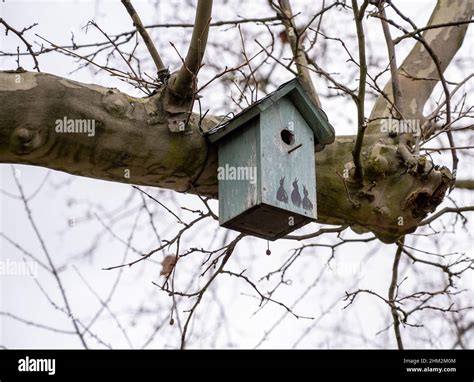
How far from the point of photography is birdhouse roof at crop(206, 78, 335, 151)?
2980mm

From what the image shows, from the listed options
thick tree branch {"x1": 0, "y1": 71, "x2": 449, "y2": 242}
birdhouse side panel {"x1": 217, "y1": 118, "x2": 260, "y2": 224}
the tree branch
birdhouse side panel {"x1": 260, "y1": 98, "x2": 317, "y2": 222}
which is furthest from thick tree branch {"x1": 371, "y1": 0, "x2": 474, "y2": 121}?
the tree branch

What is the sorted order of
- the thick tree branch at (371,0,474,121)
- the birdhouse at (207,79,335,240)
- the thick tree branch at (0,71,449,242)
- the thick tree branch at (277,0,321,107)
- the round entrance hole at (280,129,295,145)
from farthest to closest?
the thick tree branch at (371,0,474,121) → the thick tree branch at (277,0,321,107) → the round entrance hole at (280,129,295,145) → the birdhouse at (207,79,335,240) → the thick tree branch at (0,71,449,242)

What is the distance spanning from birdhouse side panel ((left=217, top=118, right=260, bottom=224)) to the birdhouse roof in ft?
0.13

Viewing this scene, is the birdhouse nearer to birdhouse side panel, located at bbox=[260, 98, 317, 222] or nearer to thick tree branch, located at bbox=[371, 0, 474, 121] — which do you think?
birdhouse side panel, located at bbox=[260, 98, 317, 222]

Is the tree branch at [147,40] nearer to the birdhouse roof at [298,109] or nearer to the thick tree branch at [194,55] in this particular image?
the thick tree branch at [194,55]

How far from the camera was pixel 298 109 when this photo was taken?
326 centimetres

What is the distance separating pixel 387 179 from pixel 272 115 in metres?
0.68

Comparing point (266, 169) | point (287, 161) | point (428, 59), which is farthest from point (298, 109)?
Answer: point (428, 59)

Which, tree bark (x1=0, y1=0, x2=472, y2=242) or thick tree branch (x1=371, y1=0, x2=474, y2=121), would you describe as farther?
thick tree branch (x1=371, y1=0, x2=474, y2=121)

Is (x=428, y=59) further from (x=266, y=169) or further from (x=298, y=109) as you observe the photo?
(x=266, y=169)
